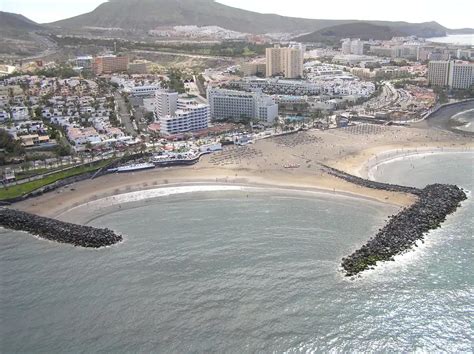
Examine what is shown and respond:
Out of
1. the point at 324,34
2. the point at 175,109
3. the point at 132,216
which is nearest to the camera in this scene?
the point at 132,216

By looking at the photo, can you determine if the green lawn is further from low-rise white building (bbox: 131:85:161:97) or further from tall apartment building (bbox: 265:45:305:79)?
tall apartment building (bbox: 265:45:305:79)

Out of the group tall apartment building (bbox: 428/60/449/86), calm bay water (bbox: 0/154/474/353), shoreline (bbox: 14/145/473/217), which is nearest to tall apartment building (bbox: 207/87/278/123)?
shoreline (bbox: 14/145/473/217)

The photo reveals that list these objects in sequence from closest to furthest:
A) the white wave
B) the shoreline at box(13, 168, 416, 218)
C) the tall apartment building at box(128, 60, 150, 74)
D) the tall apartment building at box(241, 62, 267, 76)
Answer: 1. the shoreline at box(13, 168, 416, 218)
2. the white wave
3. the tall apartment building at box(128, 60, 150, 74)
4. the tall apartment building at box(241, 62, 267, 76)

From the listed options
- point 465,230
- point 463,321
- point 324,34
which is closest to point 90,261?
point 463,321

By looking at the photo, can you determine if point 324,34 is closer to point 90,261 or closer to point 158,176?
point 158,176

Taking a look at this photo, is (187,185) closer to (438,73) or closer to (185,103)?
(185,103)

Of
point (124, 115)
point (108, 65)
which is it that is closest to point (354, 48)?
point (108, 65)
